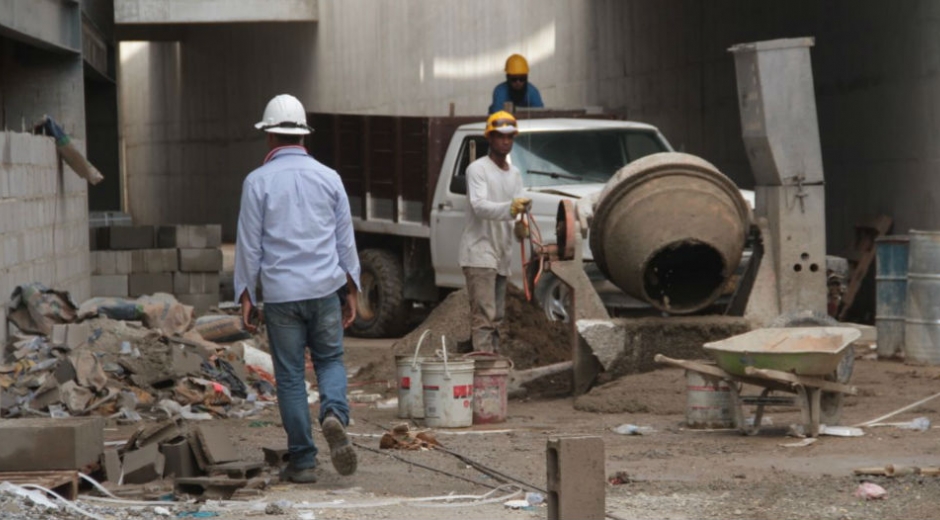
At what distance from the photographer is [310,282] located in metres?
7.92

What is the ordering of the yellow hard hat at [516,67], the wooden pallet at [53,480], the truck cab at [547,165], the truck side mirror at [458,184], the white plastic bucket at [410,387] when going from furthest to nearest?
the yellow hard hat at [516,67] < the truck side mirror at [458,184] < the truck cab at [547,165] < the white plastic bucket at [410,387] < the wooden pallet at [53,480]

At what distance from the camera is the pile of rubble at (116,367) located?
10.6m

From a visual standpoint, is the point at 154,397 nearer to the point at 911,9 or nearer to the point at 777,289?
the point at 777,289

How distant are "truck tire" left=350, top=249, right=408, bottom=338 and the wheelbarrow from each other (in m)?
7.01

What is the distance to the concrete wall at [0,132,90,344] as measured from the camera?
37.9 ft

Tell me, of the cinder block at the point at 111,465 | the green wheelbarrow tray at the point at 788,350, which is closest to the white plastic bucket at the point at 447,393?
the green wheelbarrow tray at the point at 788,350

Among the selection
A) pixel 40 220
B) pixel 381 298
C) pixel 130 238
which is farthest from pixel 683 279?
pixel 130 238

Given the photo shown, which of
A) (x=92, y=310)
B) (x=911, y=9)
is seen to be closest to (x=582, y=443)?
(x=92, y=310)

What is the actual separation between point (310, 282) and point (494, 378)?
2551 mm

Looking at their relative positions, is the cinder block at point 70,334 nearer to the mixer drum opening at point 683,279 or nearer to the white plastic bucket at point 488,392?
the white plastic bucket at point 488,392

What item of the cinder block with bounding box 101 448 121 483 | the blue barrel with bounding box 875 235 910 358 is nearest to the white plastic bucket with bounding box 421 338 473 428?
the cinder block with bounding box 101 448 121 483

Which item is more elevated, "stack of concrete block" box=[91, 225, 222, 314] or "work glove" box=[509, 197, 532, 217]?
"work glove" box=[509, 197, 532, 217]

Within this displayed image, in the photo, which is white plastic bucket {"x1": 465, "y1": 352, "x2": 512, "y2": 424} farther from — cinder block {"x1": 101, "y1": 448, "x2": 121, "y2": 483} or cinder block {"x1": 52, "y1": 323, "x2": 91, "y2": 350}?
cinder block {"x1": 52, "y1": 323, "x2": 91, "y2": 350}

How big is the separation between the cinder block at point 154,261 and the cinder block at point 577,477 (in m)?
11.2
